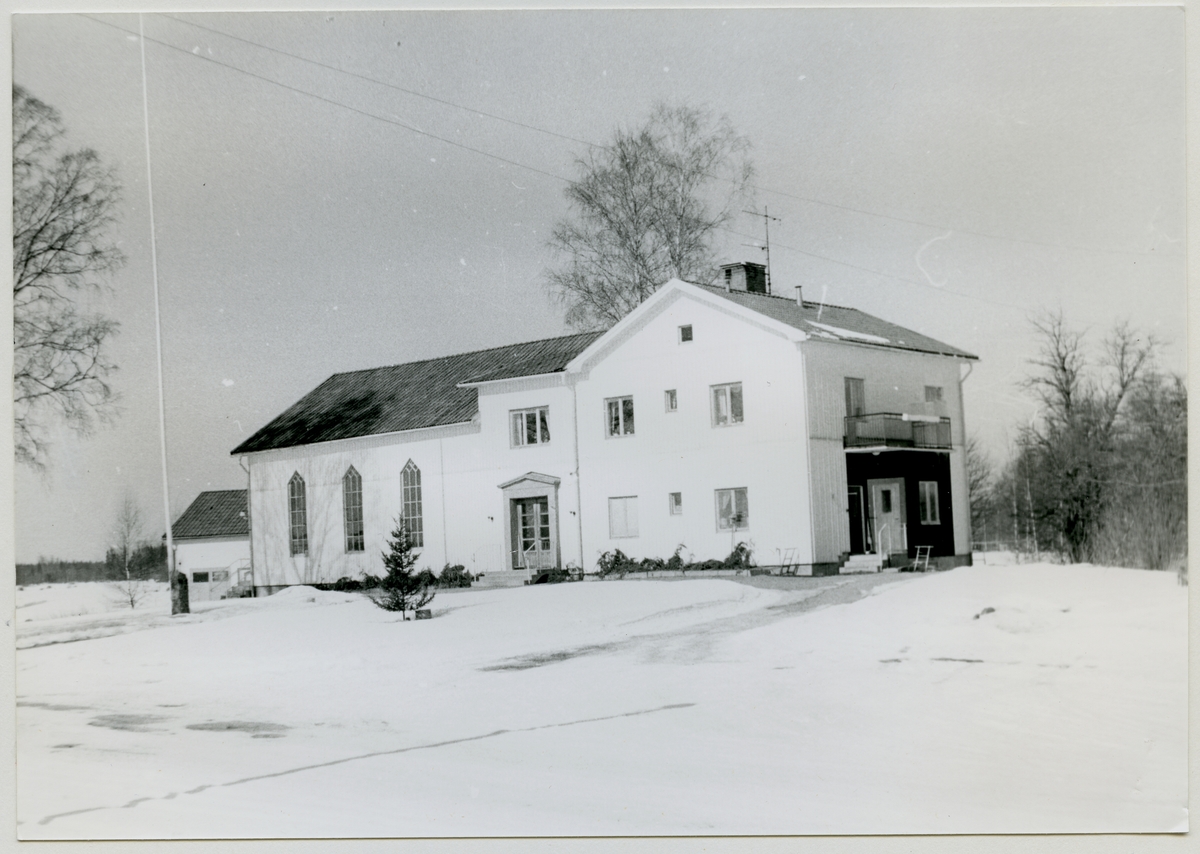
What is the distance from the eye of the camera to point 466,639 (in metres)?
10.6

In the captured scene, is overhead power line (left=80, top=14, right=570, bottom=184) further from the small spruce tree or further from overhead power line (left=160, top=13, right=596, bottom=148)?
the small spruce tree

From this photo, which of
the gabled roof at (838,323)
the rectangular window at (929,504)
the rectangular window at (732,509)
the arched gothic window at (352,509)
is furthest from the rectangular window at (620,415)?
the rectangular window at (929,504)

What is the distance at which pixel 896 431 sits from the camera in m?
10.6

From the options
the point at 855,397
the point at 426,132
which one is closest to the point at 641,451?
the point at 855,397

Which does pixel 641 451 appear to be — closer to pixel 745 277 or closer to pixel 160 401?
pixel 745 277

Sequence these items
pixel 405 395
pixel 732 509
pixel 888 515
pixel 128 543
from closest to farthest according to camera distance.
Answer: pixel 128 543, pixel 888 515, pixel 732 509, pixel 405 395

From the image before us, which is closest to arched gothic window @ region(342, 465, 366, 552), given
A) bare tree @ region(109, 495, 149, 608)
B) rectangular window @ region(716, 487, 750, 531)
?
bare tree @ region(109, 495, 149, 608)

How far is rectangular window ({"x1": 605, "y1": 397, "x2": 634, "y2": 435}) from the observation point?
37.3 ft

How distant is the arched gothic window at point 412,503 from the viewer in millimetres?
11484

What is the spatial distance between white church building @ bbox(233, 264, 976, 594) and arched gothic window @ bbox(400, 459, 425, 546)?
0.02 metres

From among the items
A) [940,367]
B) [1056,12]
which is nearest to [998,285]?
[940,367]

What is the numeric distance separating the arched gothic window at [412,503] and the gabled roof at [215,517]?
1448 mm

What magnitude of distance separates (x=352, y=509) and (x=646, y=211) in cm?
393

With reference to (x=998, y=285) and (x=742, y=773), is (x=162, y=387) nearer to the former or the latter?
(x=742, y=773)
